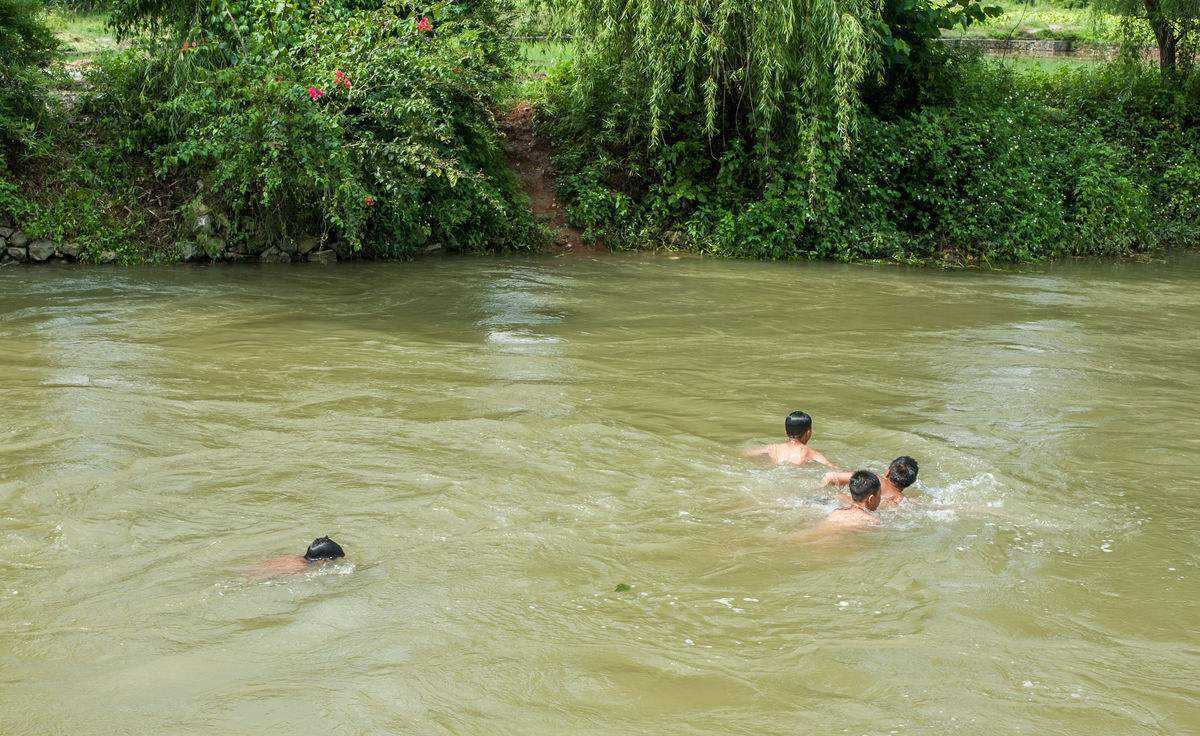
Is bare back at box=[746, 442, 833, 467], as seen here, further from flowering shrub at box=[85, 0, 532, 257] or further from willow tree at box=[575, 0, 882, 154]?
willow tree at box=[575, 0, 882, 154]

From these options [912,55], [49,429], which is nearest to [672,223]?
[912,55]

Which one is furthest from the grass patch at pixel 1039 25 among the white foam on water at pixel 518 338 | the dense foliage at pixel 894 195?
the white foam on water at pixel 518 338

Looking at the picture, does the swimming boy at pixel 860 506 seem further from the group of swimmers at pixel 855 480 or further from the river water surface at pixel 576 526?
the river water surface at pixel 576 526

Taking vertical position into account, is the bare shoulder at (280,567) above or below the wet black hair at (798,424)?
below

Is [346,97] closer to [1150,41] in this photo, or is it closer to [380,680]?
[380,680]

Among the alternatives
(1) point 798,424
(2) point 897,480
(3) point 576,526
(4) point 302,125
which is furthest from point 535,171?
(3) point 576,526

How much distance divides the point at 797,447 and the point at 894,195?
1062cm

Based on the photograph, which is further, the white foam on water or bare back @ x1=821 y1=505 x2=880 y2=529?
the white foam on water

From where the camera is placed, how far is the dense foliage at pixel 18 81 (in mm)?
14711

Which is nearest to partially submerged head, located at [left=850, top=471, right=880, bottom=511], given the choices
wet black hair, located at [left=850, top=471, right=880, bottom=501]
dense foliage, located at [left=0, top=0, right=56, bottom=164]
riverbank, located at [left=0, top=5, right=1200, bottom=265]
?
wet black hair, located at [left=850, top=471, right=880, bottom=501]

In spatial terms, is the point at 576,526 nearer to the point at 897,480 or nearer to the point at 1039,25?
the point at 897,480

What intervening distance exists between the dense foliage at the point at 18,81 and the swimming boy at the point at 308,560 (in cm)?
1072

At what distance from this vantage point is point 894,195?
17.4m

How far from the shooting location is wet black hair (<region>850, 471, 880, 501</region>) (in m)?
6.71
